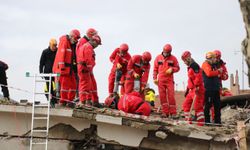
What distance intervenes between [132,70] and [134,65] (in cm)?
15

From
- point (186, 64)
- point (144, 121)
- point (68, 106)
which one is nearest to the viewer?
point (144, 121)

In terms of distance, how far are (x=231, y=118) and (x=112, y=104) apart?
127 inches

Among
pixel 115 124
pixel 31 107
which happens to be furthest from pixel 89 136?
pixel 31 107

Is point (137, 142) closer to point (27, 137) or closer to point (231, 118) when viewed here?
point (27, 137)

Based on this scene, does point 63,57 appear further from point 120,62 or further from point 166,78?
point 166,78

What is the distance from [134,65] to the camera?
1177 cm

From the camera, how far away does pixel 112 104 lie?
12.0m

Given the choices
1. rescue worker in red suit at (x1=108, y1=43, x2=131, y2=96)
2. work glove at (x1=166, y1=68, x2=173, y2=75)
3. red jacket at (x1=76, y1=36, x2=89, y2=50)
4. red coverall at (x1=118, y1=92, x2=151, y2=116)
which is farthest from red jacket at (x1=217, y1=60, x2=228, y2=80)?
red jacket at (x1=76, y1=36, x2=89, y2=50)

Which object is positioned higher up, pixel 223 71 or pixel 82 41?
pixel 82 41

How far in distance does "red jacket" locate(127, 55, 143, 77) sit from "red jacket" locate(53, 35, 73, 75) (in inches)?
56.9

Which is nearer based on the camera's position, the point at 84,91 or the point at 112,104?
the point at 84,91

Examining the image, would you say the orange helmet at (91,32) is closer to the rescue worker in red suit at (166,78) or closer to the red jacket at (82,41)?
the red jacket at (82,41)

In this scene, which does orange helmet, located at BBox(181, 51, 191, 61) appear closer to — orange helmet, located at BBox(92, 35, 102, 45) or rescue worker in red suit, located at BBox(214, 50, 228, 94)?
rescue worker in red suit, located at BBox(214, 50, 228, 94)

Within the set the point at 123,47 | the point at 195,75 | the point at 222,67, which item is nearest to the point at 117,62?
the point at 123,47
